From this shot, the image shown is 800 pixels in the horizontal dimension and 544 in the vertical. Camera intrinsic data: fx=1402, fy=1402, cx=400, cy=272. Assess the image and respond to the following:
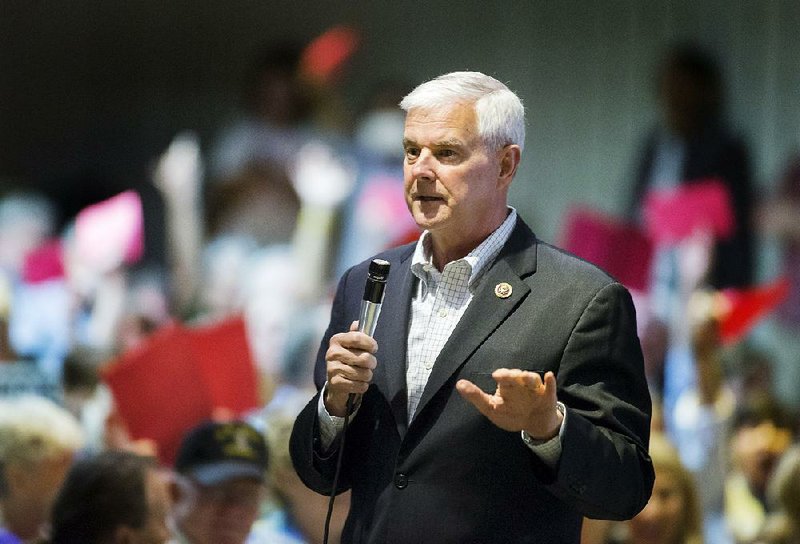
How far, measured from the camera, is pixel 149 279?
8.45m

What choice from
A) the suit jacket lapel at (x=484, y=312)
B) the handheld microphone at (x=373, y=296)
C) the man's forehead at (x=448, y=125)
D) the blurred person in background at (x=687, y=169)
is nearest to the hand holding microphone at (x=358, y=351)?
the handheld microphone at (x=373, y=296)

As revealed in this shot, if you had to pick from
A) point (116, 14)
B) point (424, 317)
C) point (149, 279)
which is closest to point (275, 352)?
point (149, 279)

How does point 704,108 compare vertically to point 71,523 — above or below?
below

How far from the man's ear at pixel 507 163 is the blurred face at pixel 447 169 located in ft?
0.09

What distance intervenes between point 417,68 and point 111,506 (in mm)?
6398

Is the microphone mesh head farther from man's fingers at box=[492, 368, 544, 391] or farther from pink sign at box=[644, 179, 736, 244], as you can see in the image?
pink sign at box=[644, 179, 736, 244]

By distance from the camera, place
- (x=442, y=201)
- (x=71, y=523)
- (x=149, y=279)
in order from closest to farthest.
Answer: (x=442, y=201) → (x=71, y=523) → (x=149, y=279)

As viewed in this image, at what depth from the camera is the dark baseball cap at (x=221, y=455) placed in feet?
11.6

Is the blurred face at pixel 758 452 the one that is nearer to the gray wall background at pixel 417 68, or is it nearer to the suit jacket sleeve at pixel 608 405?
the gray wall background at pixel 417 68

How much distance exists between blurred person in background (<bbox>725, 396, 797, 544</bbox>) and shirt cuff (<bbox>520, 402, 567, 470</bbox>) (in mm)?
3197

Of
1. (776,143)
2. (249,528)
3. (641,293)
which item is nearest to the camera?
(249,528)

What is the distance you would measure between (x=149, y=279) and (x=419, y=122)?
6.40m

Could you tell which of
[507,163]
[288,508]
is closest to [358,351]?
[507,163]

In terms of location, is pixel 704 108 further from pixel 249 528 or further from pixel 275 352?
pixel 249 528
